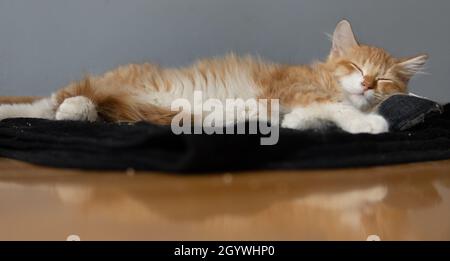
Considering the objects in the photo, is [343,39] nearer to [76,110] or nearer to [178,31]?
[178,31]

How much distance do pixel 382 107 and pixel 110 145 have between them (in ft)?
2.97

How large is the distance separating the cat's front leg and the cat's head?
0.22m

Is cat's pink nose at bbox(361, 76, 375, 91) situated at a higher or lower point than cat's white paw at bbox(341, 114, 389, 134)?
higher

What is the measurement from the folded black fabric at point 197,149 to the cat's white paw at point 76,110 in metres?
0.19

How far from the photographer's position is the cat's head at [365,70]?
5.63 ft

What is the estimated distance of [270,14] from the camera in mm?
2574

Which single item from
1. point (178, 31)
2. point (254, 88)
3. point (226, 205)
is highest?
point (178, 31)

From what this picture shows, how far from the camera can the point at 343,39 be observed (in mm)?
1945

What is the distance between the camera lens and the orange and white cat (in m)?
1.54

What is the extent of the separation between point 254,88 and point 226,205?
3.24ft

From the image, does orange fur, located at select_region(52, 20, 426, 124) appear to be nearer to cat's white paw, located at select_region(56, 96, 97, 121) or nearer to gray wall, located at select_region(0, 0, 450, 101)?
cat's white paw, located at select_region(56, 96, 97, 121)
